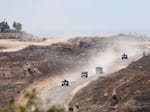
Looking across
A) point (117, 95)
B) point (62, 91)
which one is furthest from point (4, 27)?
point (117, 95)

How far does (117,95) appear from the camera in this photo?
6756cm

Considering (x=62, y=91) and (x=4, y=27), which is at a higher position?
(x=4, y=27)

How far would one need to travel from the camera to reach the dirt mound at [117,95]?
210 ft

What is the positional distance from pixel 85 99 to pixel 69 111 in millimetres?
7683

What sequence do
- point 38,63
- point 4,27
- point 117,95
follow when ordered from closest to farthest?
Answer: 1. point 117,95
2. point 38,63
3. point 4,27

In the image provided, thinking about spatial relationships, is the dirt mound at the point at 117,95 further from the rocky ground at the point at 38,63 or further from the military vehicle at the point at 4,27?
the military vehicle at the point at 4,27

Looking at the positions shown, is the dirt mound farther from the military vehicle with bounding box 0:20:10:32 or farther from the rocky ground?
the military vehicle with bounding box 0:20:10:32

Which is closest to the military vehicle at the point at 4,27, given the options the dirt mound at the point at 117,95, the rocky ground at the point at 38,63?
the rocky ground at the point at 38,63

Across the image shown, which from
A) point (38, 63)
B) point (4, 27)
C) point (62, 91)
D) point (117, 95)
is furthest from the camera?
point (4, 27)

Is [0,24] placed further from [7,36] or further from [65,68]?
[65,68]

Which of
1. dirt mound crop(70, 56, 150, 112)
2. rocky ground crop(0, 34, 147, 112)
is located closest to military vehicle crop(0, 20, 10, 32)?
rocky ground crop(0, 34, 147, 112)

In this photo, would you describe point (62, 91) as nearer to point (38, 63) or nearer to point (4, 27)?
point (38, 63)

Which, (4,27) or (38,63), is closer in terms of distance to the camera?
(38,63)

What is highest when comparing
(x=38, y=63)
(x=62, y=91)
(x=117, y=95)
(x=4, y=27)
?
(x=4, y=27)
